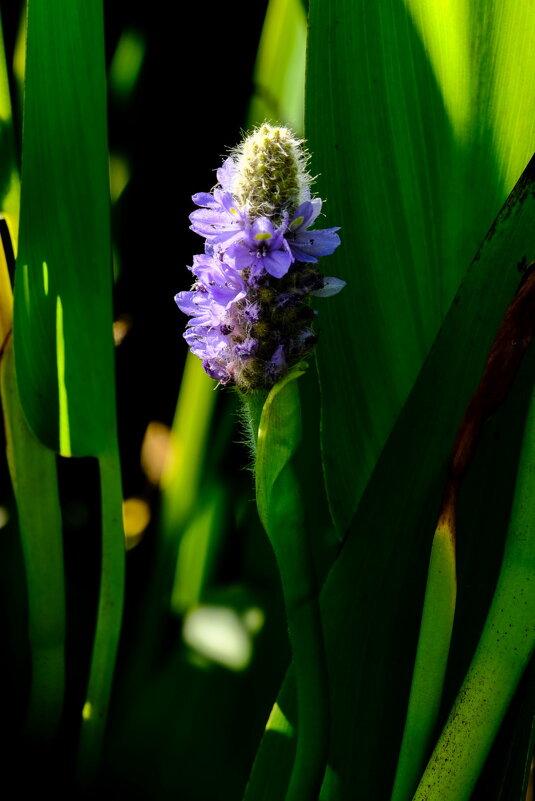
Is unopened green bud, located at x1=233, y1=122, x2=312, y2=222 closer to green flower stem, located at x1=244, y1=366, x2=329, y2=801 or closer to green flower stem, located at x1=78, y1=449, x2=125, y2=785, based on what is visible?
green flower stem, located at x1=244, y1=366, x2=329, y2=801

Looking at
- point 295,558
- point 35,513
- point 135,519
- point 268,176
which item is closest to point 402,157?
point 268,176

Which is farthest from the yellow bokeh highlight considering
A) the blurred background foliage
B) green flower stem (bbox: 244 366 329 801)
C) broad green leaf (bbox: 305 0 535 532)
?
green flower stem (bbox: 244 366 329 801)

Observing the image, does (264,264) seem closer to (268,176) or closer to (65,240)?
(268,176)

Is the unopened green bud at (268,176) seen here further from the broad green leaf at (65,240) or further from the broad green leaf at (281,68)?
the broad green leaf at (281,68)

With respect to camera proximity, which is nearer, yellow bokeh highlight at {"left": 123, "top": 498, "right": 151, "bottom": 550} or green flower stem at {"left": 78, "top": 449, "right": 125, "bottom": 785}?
green flower stem at {"left": 78, "top": 449, "right": 125, "bottom": 785}

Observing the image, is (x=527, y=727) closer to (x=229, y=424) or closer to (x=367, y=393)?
(x=367, y=393)

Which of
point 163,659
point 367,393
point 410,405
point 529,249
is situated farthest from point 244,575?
point 529,249

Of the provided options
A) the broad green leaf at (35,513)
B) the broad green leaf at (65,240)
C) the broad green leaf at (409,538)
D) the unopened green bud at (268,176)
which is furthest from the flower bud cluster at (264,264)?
the broad green leaf at (35,513)
